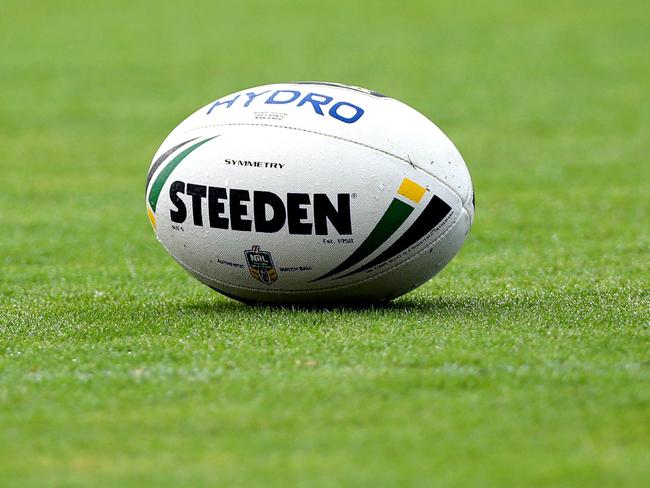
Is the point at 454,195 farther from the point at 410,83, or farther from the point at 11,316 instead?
the point at 410,83

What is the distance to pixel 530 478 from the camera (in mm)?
3852

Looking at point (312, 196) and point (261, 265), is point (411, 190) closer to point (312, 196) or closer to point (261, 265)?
point (312, 196)

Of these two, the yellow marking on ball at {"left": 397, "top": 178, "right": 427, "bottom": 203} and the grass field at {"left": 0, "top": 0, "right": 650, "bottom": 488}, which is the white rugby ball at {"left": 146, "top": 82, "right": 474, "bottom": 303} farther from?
the grass field at {"left": 0, "top": 0, "right": 650, "bottom": 488}

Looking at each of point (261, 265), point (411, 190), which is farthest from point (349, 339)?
point (411, 190)

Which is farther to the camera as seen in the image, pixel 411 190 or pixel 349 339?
pixel 411 190

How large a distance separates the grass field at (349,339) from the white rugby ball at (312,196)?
0.23 meters

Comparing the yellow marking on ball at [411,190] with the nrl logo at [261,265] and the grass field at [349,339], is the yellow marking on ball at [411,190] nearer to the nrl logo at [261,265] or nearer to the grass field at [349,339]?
the grass field at [349,339]

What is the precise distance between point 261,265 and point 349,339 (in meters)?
0.79

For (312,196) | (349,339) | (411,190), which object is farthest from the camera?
(411,190)

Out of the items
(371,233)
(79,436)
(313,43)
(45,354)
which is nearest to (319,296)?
(371,233)

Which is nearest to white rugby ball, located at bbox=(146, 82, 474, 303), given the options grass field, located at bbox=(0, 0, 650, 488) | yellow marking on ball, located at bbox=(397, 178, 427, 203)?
yellow marking on ball, located at bbox=(397, 178, 427, 203)

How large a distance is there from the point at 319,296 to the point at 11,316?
1727mm

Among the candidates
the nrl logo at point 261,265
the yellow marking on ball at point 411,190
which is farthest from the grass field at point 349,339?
the yellow marking on ball at point 411,190

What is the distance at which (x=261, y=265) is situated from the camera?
625cm
